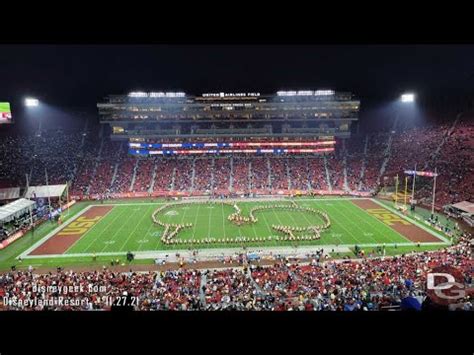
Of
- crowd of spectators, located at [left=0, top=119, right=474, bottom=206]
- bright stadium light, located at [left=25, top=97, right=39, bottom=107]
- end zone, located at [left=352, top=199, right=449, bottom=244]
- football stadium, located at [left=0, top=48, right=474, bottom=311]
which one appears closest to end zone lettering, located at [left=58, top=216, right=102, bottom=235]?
football stadium, located at [left=0, top=48, right=474, bottom=311]

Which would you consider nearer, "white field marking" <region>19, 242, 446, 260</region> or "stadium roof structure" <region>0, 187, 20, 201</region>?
"white field marking" <region>19, 242, 446, 260</region>

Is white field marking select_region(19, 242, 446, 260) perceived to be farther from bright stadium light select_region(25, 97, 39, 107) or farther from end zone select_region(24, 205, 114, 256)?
bright stadium light select_region(25, 97, 39, 107)

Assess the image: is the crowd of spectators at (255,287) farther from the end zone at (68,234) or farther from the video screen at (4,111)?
the video screen at (4,111)

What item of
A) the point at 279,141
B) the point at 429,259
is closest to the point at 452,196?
the point at 429,259

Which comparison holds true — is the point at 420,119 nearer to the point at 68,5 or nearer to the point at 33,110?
the point at 68,5

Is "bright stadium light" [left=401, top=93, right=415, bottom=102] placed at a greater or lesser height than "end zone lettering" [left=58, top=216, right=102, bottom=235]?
greater

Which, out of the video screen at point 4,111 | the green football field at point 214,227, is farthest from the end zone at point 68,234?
the video screen at point 4,111

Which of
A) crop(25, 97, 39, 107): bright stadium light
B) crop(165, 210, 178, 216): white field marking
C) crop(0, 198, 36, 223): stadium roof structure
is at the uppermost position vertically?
crop(25, 97, 39, 107): bright stadium light
